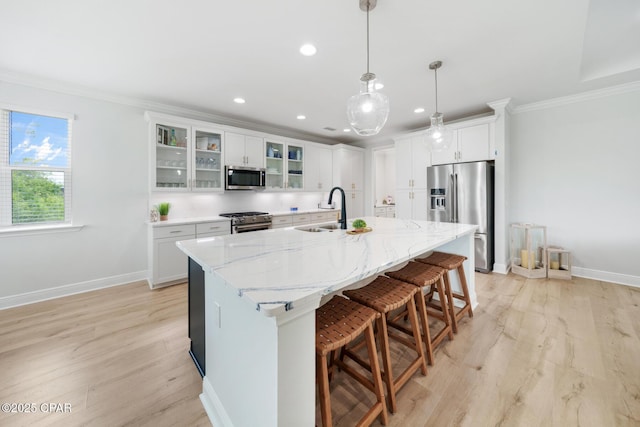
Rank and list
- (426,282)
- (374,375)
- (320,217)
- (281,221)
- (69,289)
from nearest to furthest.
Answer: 1. (374,375)
2. (426,282)
3. (69,289)
4. (281,221)
5. (320,217)

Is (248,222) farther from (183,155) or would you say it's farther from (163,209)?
(183,155)

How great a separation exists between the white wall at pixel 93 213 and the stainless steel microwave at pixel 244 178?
2.67ft

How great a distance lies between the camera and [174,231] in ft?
11.3

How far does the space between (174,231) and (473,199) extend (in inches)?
175

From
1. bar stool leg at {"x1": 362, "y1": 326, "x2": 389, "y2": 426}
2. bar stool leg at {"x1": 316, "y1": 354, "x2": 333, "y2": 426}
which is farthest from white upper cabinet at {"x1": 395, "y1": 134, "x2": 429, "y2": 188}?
bar stool leg at {"x1": 316, "y1": 354, "x2": 333, "y2": 426}

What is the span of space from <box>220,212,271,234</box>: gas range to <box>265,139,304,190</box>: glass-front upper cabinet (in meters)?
0.78

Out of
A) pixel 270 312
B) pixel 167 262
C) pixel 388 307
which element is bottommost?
pixel 167 262

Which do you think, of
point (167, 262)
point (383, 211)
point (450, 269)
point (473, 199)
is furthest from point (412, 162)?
point (167, 262)

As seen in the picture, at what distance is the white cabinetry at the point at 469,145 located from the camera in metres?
3.90

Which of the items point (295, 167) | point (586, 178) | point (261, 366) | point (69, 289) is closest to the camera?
point (261, 366)

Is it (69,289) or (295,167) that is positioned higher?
(295,167)

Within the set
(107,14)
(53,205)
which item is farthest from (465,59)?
(53,205)

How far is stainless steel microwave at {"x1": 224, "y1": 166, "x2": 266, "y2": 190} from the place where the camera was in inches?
162

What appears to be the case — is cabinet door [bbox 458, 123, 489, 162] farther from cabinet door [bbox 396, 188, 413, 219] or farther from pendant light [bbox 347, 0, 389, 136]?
pendant light [bbox 347, 0, 389, 136]
